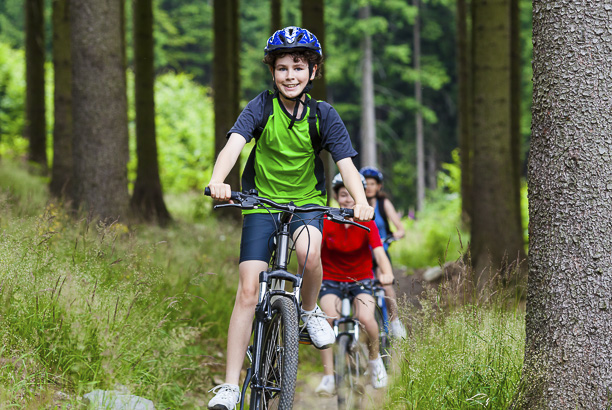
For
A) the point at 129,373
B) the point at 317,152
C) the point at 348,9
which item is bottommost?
the point at 129,373

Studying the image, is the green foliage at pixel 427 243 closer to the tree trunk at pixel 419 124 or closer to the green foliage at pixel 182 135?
the green foliage at pixel 182 135

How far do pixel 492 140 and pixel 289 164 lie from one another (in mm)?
5463

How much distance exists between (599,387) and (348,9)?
3360 centimetres

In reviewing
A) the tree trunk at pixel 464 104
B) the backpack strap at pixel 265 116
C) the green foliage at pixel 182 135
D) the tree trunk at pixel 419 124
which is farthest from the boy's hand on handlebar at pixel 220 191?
the tree trunk at pixel 419 124

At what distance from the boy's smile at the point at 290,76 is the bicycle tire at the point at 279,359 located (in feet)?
4.58

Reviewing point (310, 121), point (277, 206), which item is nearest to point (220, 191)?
point (277, 206)

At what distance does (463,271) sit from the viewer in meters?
4.59

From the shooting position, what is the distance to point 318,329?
4.23m

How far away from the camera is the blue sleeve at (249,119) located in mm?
4164

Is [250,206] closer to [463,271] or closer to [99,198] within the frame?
[463,271]

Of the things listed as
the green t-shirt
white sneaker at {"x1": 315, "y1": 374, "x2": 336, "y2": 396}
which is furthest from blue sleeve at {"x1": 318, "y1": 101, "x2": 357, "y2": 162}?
white sneaker at {"x1": 315, "y1": 374, "x2": 336, "y2": 396}

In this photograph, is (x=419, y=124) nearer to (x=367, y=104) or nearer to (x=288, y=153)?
(x=367, y=104)

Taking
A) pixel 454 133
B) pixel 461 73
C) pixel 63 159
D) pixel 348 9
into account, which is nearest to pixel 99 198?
pixel 63 159

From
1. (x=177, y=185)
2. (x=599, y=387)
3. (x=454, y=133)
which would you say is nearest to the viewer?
(x=599, y=387)
